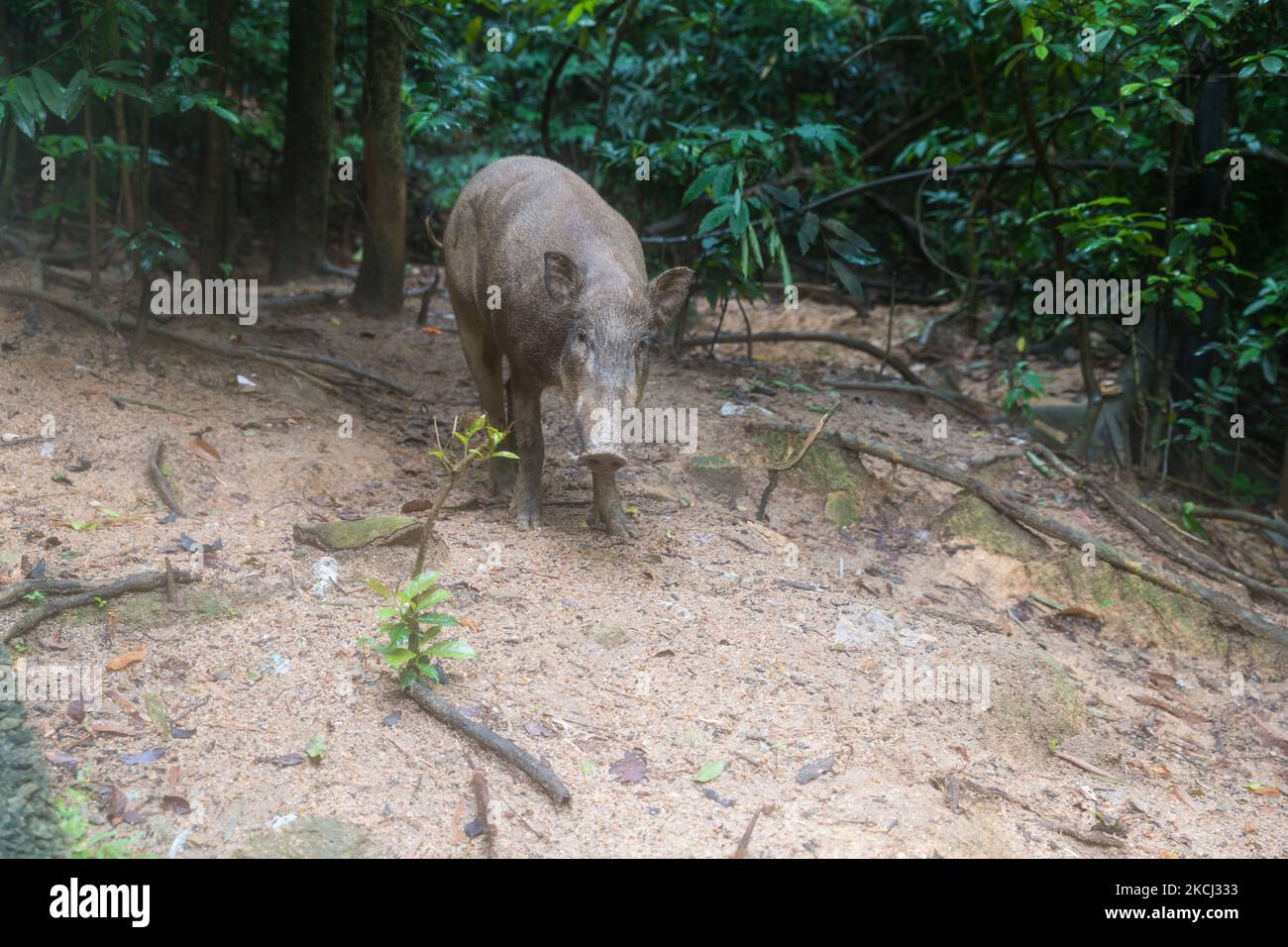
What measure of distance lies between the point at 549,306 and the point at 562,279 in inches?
6.9

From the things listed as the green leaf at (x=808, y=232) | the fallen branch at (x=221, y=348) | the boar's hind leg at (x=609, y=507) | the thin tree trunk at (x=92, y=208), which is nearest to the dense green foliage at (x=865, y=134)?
the green leaf at (x=808, y=232)

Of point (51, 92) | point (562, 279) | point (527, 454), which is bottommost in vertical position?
point (527, 454)

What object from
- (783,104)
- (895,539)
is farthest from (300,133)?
(895,539)

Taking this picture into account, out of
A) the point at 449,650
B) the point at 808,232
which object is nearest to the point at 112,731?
the point at 449,650

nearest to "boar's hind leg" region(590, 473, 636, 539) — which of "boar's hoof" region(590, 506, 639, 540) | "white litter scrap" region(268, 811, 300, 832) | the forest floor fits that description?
"boar's hoof" region(590, 506, 639, 540)

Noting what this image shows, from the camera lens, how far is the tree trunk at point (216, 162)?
649 centimetres

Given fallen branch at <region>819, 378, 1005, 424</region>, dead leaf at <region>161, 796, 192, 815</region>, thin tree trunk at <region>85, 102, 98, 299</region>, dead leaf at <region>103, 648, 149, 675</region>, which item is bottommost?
dead leaf at <region>161, 796, 192, 815</region>

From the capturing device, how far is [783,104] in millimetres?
10664

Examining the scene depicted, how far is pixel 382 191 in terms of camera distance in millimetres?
8234

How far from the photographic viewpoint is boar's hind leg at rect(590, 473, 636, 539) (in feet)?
17.3

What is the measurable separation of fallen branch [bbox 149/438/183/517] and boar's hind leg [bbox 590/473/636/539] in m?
1.92

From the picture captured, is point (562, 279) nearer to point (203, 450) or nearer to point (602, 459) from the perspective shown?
point (602, 459)

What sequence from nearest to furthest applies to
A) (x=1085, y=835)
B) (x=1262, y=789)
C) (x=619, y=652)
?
1. (x=1085, y=835)
2. (x=619, y=652)
3. (x=1262, y=789)

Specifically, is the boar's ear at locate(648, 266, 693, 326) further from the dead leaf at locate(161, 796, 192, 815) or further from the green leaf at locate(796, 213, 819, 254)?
the dead leaf at locate(161, 796, 192, 815)
